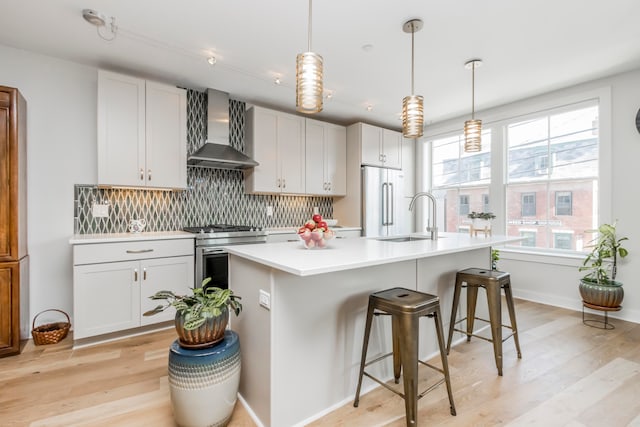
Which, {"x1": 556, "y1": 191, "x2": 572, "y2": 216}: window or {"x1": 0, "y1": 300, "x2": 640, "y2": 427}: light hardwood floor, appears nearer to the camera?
{"x1": 0, "y1": 300, "x2": 640, "y2": 427}: light hardwood floor

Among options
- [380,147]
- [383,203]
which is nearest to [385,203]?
[383,203]

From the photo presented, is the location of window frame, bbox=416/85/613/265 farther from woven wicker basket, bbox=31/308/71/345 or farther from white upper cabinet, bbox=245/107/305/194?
woven wicker basket, bbox=31/308/71/345

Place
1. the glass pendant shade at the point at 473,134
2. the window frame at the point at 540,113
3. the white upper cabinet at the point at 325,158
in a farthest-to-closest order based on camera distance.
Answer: the white upper cabinet at the point at 325,158 < the window frame at the point at 540,113 < the glass pendant shade at the point at 473,134

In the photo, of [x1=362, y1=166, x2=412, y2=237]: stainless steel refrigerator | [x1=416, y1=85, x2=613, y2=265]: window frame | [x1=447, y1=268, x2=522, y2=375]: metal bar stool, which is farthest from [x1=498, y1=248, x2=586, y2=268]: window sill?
[x1=447, y1=268, x2=522, y2=375]: metal bar stool

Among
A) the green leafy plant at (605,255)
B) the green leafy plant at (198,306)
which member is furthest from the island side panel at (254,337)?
the green leafy plant at (605,255)

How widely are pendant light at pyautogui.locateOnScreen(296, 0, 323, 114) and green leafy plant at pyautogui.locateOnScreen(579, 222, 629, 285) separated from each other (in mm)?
3468

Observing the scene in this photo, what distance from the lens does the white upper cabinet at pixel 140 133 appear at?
3.01 metres

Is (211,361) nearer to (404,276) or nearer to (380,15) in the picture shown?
(404,276)

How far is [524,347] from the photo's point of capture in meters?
2.70

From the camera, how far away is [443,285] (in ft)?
8.56

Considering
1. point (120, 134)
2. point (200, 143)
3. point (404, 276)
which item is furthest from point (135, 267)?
point (404, 276)

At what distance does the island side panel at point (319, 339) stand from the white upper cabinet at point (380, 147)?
290 centimetres

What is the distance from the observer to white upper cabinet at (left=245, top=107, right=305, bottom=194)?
399 centimetres

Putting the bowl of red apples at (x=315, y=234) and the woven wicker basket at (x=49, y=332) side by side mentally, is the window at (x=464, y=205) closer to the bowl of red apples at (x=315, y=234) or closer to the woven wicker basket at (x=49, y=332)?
the bowl of red apples at (x=315, y=234)
